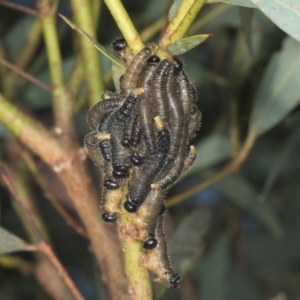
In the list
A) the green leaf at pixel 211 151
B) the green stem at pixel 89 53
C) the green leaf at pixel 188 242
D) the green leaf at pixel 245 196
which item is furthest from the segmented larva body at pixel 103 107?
the green leaf at pixel 245 196

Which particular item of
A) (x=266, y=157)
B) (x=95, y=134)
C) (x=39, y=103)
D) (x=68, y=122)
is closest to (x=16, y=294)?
(x=39, y=103)

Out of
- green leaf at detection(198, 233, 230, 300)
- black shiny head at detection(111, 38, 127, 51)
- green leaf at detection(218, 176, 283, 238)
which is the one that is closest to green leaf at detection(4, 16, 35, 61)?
green leaf at detection(218, 176, 283, 238)

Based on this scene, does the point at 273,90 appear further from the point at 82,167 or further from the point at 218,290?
the point at 218,290

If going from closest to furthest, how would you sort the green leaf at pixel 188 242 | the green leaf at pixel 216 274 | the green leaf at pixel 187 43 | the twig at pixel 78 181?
the green leaf at pixel 187 43, the twig at pixel 78 181, the green leaf at pixel 188 242, the green leaf at pixel 216 274

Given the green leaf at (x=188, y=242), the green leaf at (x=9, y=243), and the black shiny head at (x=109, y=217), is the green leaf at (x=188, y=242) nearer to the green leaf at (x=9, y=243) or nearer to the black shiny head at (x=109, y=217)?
the green leaf at (x=9, y=243)

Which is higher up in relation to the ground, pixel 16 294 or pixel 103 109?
pixel 103 109

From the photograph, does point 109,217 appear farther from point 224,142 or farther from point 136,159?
point 224,142
